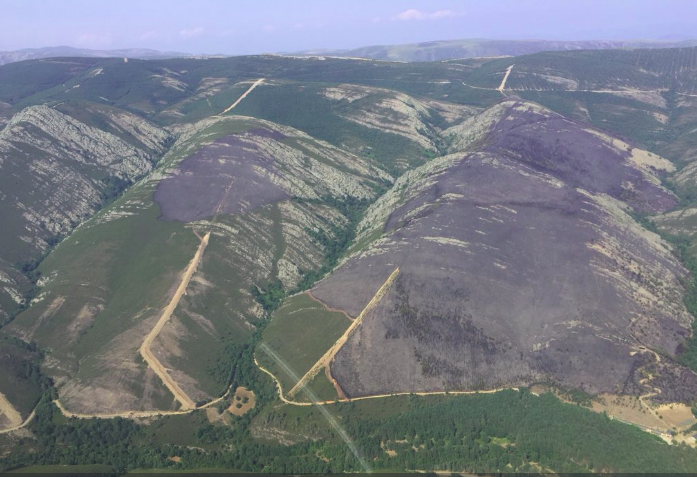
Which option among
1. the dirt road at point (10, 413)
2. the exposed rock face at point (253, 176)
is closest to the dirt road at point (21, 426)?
the dirt road at point (10, 413)

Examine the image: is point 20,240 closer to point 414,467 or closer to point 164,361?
point 164,361

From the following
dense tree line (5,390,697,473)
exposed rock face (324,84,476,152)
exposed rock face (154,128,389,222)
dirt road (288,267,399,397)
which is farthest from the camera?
exposed rock face (324,84,476,152)

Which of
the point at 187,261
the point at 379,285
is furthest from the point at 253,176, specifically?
the point at 379,285

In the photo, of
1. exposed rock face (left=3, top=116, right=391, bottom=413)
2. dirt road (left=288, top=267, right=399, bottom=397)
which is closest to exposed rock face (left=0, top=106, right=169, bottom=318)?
exposed rock face (left=3, top=116, right=391, bottom=413)

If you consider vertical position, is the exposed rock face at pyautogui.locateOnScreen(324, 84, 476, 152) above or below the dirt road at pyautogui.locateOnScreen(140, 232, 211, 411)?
above

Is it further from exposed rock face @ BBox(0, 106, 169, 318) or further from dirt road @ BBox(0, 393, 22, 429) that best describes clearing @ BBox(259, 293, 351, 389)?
exposed rock face @ BBox(0, 106, 169, 318)
